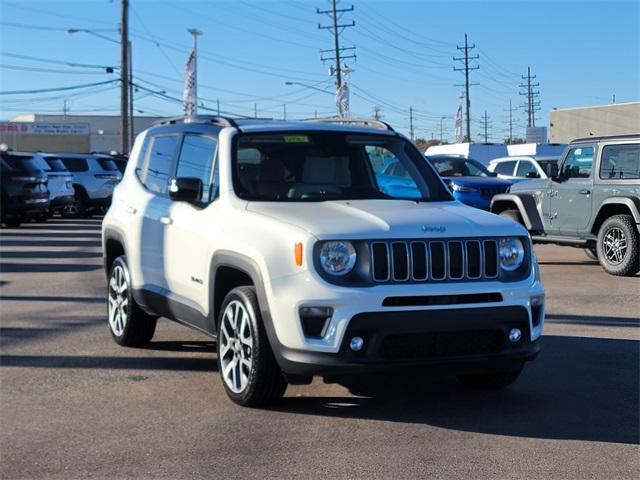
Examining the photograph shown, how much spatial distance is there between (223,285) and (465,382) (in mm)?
1900

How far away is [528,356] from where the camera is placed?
599 cm

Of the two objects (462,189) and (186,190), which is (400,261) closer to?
(186,190)

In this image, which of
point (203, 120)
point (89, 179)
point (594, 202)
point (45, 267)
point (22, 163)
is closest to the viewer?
point (203, 120)

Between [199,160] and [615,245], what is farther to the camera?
[615,245]

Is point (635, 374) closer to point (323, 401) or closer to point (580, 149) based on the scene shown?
point (323, 401)

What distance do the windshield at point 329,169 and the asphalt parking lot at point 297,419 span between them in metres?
1.41

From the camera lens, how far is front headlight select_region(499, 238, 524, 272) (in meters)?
5.97

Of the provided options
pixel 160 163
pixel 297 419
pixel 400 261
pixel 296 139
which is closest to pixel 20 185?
pixel 160 163

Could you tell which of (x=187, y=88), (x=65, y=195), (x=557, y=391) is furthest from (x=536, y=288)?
(x=187, y=88)

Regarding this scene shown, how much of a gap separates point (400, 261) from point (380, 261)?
13cm

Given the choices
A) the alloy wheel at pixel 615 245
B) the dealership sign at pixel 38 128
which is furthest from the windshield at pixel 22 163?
the dealership sign at pixel 38 128

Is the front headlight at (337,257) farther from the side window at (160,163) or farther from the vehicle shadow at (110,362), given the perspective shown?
the side window at (160,163)

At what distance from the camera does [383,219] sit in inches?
231

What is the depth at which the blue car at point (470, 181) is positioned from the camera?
20.3 meters
